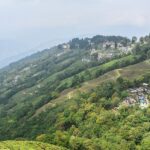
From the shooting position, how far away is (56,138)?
4124 inches

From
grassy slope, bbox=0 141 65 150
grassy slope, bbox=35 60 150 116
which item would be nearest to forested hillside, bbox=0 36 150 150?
grassy slope, bbox=35 60 150 116

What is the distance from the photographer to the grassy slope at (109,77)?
547 ft

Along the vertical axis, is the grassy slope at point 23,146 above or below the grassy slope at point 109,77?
above

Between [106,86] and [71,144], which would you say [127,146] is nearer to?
[71,144]

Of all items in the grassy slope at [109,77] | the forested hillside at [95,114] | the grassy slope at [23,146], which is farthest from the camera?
the grassy slope at [109,77]

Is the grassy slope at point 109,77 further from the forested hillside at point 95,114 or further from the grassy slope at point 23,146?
the grassy slope at point 23,146

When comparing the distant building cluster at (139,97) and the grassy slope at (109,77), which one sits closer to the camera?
the distant building cluster at (139,97)

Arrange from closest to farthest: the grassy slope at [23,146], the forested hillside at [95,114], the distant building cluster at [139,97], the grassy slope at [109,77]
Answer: the grassy slope at [23,146] < the forested hillside at [95,114] < the distant building cluster at [139,97] < the grassy slope at [109,77]

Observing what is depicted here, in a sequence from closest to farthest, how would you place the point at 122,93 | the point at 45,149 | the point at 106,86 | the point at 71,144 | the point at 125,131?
the point at 45,149 < the point at 71,144 < the point at 125,131 < the point at 122,93 < the point at 106,86

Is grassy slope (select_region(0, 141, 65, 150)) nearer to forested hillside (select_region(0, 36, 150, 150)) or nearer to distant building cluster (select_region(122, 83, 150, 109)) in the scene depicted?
forested hillside (select_region(0, 36, 150, 150))

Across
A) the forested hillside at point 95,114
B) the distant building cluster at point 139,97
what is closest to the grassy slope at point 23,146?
the forested hillside at point 95,114

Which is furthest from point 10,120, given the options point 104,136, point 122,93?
point 104,136

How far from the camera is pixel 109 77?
176 meters

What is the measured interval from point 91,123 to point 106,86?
29.2 metres
